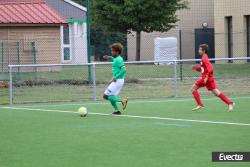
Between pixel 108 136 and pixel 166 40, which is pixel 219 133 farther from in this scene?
pixel 166 40

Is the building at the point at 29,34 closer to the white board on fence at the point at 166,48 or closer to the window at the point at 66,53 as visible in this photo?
the window at the point at 66,53

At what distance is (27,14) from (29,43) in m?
1.88

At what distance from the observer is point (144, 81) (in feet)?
93.4

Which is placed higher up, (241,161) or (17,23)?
(17,23)

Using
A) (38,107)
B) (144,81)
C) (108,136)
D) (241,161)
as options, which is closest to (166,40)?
(144,81)

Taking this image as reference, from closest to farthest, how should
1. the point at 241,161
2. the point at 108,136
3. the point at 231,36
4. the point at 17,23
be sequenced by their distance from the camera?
the point at 241,161 → the point at 108,136 → the point at 17,23 → the point at 231,36

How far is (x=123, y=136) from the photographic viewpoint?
1295 centimetres

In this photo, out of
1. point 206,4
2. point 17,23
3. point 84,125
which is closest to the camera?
point 84,125

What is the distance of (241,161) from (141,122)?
563 centimetres

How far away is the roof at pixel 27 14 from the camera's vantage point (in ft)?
111

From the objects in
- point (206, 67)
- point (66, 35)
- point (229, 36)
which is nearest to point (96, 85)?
point (206, 67)

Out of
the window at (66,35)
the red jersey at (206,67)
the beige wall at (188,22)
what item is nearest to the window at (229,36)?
the beige wall at (188,22)

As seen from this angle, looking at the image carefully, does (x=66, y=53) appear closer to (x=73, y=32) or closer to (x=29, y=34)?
(x=73, y=32)

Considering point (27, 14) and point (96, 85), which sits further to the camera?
point (27, 14)
